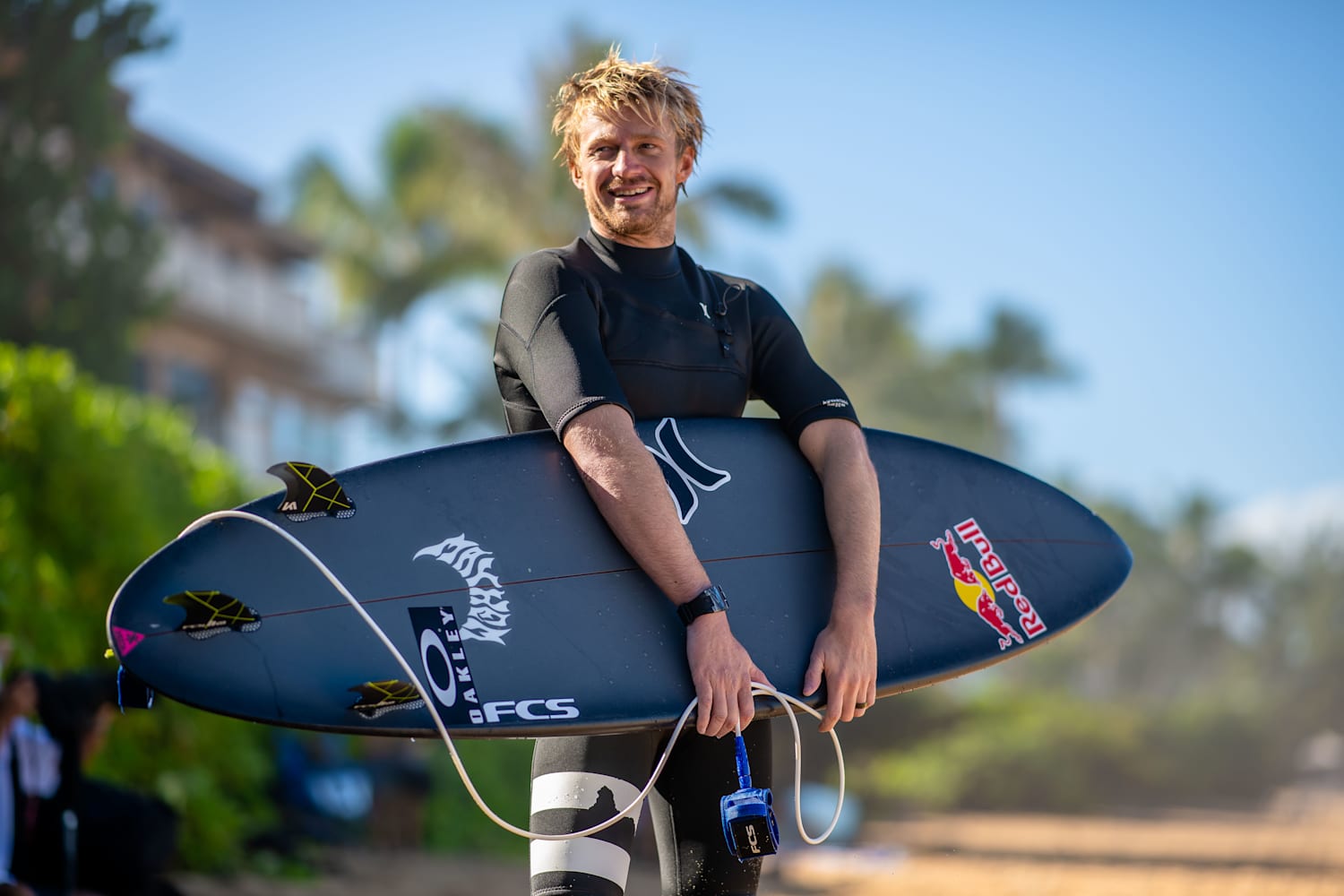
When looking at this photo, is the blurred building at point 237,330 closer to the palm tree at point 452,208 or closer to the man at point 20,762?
the palm tree at point 452,208

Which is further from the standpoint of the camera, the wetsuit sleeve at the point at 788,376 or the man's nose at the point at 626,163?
the wetsuit sleeve at the point at 788,376

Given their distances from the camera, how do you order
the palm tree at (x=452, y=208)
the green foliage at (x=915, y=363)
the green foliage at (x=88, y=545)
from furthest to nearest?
the green foliage at (x=915, y=363) < the palm tree at (x=452, y=208) < the green foliage at (x=88, y=545)

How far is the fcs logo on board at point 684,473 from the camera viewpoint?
201cm

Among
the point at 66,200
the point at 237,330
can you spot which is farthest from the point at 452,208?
the point at 66,200

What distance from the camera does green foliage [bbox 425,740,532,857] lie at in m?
8.43

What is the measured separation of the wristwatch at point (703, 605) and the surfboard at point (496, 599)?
92mm

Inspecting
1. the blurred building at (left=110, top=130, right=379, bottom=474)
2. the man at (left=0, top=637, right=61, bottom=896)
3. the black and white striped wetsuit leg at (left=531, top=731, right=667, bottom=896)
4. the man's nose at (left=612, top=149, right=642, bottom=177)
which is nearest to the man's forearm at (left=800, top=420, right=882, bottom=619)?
the black and white striped wetsuit leg at (left=531, top=731, right=667, bottom=896)

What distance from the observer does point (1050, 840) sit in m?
15.5

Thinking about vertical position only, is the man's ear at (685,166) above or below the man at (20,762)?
above

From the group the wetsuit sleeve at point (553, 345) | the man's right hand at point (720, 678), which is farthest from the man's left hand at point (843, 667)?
the wetsuit sleeve at point (553, 345)

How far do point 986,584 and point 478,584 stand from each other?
991 millimetres

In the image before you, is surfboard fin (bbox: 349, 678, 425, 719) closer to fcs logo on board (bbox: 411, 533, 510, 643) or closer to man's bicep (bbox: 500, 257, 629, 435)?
fcs logo on board (bbox: 411, 533, 510, 643)

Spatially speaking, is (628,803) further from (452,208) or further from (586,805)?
(452,208)

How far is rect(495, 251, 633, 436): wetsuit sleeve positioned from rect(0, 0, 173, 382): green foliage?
9624 mm
